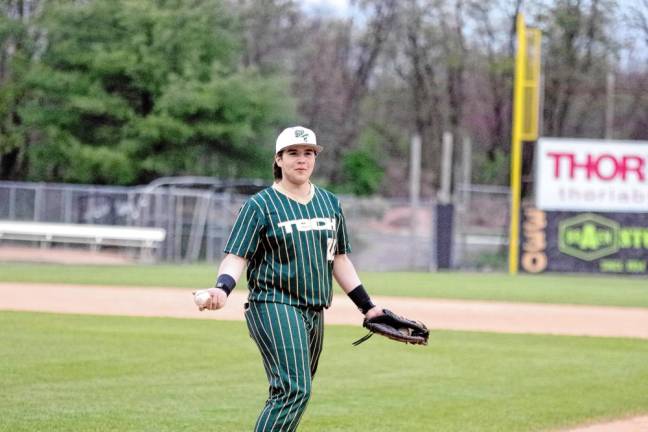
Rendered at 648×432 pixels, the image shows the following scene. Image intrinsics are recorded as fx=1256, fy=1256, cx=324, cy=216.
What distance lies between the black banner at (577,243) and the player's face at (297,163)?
2644 centimetres

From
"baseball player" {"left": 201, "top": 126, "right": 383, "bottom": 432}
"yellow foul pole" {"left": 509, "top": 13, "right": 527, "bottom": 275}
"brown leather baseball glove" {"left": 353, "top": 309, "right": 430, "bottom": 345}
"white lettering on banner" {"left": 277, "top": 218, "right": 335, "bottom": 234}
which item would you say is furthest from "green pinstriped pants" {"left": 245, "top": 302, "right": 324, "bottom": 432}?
"yellow foul pole" {"left": 509, "top": 13, "right": 527, "bottom": 275}

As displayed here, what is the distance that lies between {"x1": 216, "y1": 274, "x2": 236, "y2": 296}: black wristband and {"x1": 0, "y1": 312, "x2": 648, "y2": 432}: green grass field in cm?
253

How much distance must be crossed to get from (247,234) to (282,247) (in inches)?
7.4

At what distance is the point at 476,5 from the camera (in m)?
53.7

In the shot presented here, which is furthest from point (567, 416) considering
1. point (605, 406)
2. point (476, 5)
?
point (476, 5)

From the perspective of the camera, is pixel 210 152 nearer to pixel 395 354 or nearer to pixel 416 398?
pixel 395 354

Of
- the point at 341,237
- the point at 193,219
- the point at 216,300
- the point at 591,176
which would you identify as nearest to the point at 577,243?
the point at 591,176

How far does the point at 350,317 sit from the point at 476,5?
37.7m

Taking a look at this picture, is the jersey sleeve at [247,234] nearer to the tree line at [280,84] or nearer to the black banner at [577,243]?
the black banner at [577,243]

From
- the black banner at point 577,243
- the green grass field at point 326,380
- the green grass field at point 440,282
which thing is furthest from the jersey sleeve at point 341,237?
the black banner at point 577,243

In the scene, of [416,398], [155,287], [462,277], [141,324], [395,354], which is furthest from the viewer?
→ [462,277]

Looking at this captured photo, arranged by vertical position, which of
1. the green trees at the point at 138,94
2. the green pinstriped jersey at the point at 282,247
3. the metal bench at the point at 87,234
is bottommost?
the metal bench at the point at 87,234

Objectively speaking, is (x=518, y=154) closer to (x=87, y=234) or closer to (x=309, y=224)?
(x=87, y=234)

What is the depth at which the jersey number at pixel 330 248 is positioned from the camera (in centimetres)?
642
